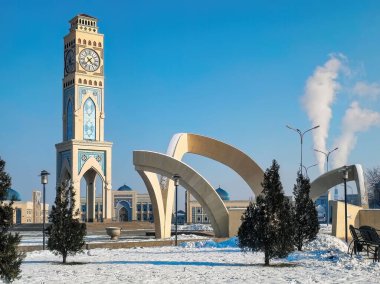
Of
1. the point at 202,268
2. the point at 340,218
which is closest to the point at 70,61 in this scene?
the point at 340,218

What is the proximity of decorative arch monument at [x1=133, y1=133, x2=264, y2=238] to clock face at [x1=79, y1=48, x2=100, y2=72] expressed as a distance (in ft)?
117

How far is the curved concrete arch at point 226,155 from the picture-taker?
32.8 metres

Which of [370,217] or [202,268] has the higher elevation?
[370,217]

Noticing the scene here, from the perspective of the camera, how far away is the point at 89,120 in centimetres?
6562

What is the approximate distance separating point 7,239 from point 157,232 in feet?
65.7

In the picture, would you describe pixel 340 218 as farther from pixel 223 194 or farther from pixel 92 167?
pixel 223 194

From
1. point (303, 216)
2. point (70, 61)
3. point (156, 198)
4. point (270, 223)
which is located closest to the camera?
point (270, 223)

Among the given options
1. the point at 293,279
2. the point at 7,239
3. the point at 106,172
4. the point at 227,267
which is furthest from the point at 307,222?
the point at 106,172

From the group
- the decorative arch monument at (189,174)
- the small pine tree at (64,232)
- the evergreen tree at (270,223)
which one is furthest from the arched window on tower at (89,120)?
the evergreen tree at (270,223)

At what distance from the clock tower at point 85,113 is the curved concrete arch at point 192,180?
34848mm

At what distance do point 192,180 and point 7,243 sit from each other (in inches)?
690

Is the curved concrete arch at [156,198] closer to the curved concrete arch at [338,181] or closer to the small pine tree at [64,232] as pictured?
the curved concrete arch at [338,181]

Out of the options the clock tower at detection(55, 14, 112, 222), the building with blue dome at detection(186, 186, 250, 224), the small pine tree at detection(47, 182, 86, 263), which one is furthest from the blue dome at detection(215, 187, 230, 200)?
the small pine tree at detection(47, 182, 86, 263)

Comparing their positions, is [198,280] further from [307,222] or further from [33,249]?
[33,249]
